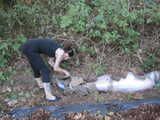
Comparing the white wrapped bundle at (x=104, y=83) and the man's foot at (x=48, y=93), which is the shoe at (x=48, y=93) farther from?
Answer: the white wrapped bundle at (x=104, y=83)

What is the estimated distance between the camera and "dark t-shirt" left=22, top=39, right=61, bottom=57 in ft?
23.9

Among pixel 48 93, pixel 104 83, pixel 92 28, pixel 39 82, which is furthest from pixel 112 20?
pixel 48 93

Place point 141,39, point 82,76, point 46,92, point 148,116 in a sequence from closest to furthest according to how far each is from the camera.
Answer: point 148,116
point 46,92
point 82,76
point 141,39

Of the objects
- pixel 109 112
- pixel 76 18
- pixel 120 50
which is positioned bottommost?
pixel 109 112

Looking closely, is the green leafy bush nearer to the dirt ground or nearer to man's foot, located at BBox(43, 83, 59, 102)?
the dirt ground

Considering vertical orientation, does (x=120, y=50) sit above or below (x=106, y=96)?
above

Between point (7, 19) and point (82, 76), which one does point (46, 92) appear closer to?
point (82, 76)

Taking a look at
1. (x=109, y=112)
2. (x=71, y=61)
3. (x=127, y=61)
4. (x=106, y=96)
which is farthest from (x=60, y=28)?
(x=109, y=112)

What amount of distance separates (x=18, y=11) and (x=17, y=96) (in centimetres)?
233

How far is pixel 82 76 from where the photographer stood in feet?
26.7

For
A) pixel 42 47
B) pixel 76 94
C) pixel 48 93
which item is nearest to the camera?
pixel 42 47

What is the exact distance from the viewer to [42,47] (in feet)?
24.1

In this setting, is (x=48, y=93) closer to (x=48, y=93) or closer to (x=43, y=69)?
(x=48, y=93)

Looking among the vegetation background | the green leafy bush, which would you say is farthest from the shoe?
the green leafy bush
